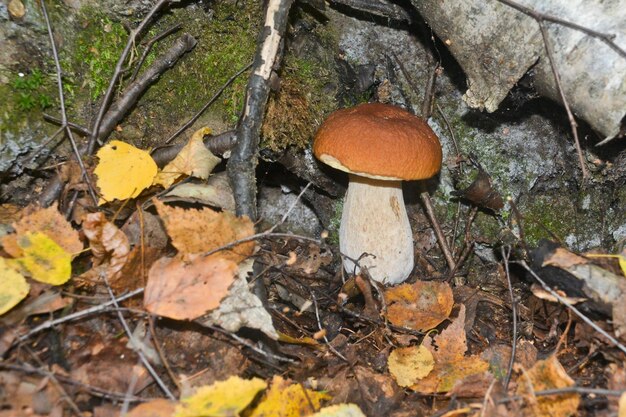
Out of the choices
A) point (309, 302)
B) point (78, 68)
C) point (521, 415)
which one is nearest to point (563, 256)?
point (521, 415)

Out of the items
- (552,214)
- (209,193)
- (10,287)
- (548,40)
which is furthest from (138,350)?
(552,214)

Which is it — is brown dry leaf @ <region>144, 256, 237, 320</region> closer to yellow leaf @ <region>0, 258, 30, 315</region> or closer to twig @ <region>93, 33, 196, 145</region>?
yellow leaf @ <region>0, 258, 30, 315</region>

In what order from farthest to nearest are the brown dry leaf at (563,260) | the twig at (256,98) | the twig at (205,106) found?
the twig at (205,106)
the twig at (256,98)
the brown dry leaf at (563,260)

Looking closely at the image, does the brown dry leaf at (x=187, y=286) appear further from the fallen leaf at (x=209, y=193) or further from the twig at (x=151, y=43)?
the twig at (x=151, y=43)

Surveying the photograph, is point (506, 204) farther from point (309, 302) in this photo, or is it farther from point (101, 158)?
point (101, 158)

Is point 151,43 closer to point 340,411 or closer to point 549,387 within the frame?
point 340,411

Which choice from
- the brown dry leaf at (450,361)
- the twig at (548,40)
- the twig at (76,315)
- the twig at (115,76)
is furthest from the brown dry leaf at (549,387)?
the twig at (115,76)
